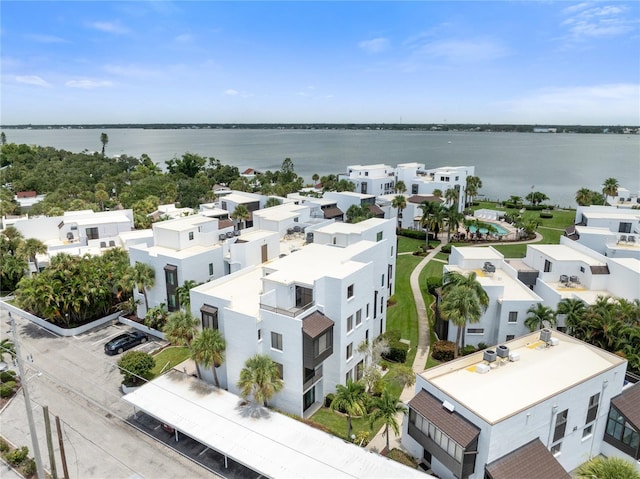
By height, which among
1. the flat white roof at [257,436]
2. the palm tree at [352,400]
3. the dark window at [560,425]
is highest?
the palm tree at [352,400]

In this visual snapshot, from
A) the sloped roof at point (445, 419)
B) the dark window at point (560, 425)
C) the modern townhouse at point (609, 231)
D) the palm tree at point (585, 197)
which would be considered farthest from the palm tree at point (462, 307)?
the palm tree at point (585, 197)

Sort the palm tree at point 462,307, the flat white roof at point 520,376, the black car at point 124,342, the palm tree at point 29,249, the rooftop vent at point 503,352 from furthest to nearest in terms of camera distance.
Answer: the palm tree at point 29,249, the black car at point 124,342, the palm tree at point 462,307, the rooftop vent at point 503,352, the flat white roof at point 520,376

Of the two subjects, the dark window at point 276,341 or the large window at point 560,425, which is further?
the dark window at point 276,341

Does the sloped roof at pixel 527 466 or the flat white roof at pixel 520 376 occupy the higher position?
the flat white roof at pixel 520 376

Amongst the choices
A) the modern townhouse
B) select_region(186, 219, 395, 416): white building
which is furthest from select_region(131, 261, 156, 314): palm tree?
the modern townhouse

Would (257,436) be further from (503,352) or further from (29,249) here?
(29,249)

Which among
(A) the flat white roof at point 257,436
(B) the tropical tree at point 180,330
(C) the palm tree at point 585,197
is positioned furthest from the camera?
(C) the palm tree at point 585,197

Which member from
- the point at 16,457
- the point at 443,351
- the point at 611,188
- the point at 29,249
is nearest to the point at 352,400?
the point at 443,351

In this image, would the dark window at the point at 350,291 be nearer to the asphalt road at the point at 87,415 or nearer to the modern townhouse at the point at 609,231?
the asphalt road at the point at 87,415

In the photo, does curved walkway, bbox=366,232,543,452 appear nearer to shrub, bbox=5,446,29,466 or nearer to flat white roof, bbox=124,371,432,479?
flat white roof, bbox=124,371,432,479
